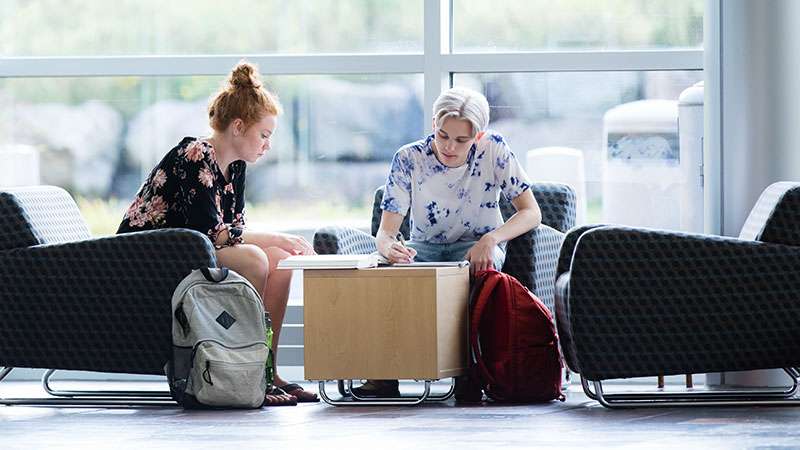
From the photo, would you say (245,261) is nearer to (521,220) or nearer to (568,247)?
(521,220)

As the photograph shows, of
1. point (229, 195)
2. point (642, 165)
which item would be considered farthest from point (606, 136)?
point (229, 195)

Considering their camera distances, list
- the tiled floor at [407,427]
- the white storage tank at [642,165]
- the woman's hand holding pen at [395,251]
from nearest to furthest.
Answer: the tiled floor at [407,427]
the woman's hand holding pen at [395,251]
the white storage tank at [642,165]

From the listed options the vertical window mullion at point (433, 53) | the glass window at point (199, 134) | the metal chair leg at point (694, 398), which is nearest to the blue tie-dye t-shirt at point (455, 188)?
the metal chair leg at point (694, 398)

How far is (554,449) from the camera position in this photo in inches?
113

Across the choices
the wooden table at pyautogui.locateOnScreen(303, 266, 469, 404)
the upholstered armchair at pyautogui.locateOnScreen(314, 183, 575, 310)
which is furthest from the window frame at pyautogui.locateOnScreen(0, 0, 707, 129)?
the wooden table at pyautogui.locateOnScreen(303, 266, 469, 404)

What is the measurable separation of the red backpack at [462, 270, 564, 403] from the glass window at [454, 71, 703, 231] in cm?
117

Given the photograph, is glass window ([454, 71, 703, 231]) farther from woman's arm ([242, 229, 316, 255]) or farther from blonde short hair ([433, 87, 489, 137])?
woman's arm ([242, 229, 316, 255])

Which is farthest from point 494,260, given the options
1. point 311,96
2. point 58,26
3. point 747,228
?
point 58,26

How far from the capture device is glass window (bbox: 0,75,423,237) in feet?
16.7

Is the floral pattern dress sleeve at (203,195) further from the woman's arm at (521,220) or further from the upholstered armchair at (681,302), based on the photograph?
the upholstered armchair at (681,302)

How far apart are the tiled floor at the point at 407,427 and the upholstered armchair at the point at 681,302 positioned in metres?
0.16

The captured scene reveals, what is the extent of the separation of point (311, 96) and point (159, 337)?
1568 millimetres

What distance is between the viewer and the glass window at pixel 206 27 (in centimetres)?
509

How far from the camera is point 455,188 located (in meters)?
4.15
